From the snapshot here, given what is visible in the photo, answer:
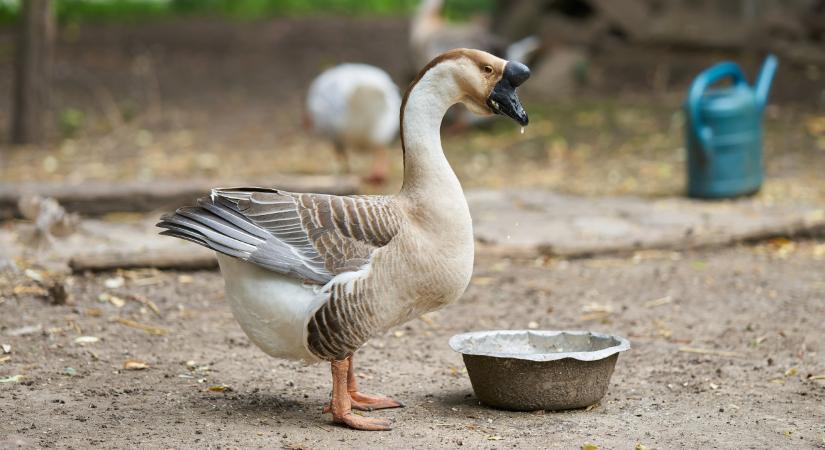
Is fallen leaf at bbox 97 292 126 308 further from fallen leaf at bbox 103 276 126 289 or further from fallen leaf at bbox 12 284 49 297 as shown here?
fallen leaf at bbox 12 284 49 297

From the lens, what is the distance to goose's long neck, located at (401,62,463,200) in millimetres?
3578

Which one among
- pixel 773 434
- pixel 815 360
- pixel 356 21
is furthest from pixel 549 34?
pixel 773 434

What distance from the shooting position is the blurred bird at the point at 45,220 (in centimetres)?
490

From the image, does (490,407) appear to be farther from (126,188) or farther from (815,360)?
(126,188)

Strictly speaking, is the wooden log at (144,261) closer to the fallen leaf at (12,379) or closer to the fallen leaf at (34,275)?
the fallen leaf at (34,275)

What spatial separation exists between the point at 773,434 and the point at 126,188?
197 inches

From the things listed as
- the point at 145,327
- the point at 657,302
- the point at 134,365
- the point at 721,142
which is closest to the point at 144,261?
the point at 145,327

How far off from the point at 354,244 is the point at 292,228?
223 millimetres

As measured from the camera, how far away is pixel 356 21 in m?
16.7

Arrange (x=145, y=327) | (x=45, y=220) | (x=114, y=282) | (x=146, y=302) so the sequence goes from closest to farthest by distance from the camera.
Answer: (x=145, y=327)
(x=45, y=220)
(x=146, y=302)
(x=114, y=282)

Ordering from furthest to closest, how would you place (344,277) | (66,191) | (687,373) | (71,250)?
(66,191)
(71,250)
(687,373)
(344,277)

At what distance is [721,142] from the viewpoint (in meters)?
7.46

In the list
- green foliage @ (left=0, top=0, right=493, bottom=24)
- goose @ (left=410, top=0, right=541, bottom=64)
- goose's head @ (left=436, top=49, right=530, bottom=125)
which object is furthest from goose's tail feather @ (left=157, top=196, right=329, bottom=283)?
green foliage @ (left=0, top=0, right=493, bottom=24)

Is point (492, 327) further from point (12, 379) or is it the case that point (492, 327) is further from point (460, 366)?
point (12, 379)
